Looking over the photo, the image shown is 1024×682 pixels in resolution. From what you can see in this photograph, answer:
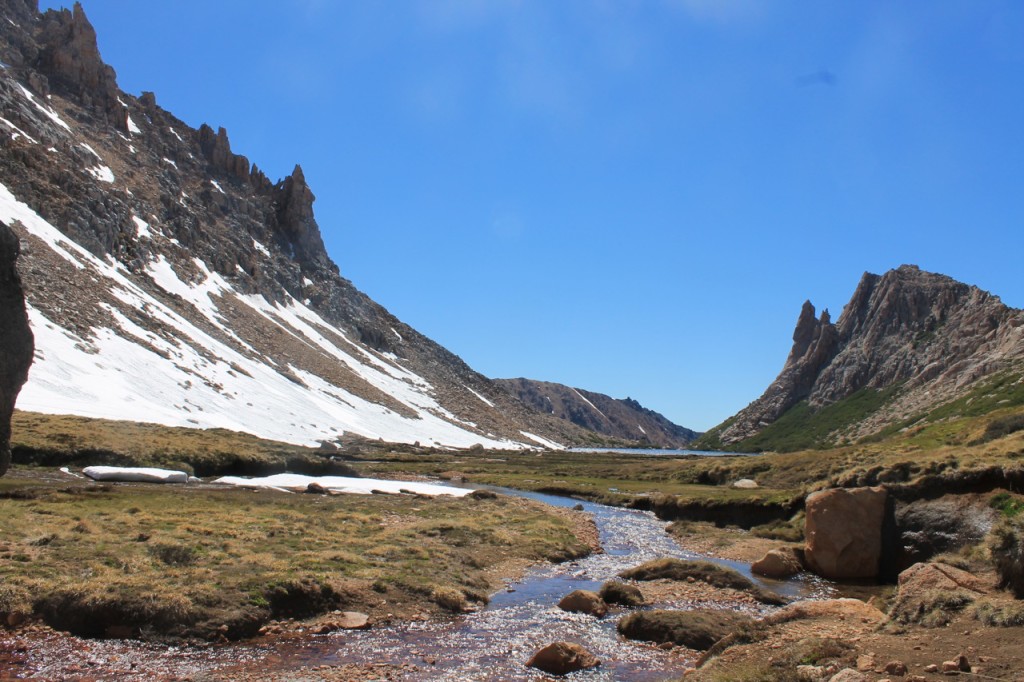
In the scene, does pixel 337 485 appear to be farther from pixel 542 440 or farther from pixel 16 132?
pixel 542 440

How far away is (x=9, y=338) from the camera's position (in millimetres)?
24797

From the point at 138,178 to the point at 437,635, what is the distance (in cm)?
15675

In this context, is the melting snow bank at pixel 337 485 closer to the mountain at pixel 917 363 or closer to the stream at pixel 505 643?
the stream at pixel 505 643

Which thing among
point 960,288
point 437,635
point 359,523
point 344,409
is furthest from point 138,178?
point 960,288

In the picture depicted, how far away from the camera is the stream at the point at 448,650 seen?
14.9 m

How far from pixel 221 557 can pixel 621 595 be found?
43.9ft

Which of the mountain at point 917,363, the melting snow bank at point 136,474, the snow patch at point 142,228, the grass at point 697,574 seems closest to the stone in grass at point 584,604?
the grass at point 697,574

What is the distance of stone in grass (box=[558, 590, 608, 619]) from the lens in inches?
824

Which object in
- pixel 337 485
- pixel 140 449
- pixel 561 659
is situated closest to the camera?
pixel 561 659

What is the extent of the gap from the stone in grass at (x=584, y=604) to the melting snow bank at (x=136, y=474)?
2929 cm

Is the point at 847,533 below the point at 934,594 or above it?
above

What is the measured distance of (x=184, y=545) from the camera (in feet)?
73.4

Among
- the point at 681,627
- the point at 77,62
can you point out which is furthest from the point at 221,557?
the point at 77,62

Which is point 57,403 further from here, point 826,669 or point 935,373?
point 935,373
